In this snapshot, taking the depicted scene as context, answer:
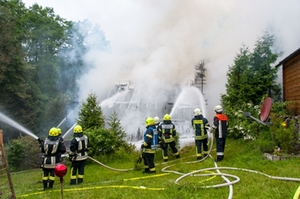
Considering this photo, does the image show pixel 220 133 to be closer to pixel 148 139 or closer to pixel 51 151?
pixel 148 139

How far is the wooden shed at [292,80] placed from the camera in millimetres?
10641

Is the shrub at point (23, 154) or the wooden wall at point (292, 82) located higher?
the wooden wall at point (292, 82)

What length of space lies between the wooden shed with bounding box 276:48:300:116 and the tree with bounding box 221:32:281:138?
50cm

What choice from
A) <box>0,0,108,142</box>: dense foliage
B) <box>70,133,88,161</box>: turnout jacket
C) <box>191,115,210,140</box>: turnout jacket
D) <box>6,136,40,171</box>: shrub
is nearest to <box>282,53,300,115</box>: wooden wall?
<box>191,115,210,140</box>: turnout jacket

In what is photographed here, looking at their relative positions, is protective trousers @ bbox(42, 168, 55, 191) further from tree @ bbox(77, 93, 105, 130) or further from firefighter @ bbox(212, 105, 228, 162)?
tree @ bbox(77, 93, 105, 130)

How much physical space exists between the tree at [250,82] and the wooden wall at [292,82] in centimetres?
48

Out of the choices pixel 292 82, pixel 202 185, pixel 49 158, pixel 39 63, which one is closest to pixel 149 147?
pixel 202 185

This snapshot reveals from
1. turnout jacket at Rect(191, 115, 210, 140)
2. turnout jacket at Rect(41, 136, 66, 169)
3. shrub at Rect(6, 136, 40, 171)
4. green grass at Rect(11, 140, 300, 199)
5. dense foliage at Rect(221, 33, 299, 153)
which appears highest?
dense foliage at Rect(221, 33, 299, 153)

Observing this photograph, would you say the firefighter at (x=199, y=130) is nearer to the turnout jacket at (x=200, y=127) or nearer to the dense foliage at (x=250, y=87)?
the turnout jacket at (x=200, y=127)

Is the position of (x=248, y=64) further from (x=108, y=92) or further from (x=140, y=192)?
(x=108, y=92)

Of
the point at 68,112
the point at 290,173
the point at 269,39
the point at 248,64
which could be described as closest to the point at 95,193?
the point at 290,173

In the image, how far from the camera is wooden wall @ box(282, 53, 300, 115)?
1067 cm

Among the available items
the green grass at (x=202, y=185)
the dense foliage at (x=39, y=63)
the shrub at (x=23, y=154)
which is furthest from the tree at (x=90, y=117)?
the dense foliage at (x=39, y=63)

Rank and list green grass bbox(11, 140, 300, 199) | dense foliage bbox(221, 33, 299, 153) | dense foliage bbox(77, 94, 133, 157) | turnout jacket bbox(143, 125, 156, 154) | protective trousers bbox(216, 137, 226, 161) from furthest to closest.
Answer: dense foliage bbox(221, 33, 299, 153)
dense foliage bbox(77, 94, 133, 157)
protective trousers bbox(216, 137, 226, 161)
turnout jacket bbox(143, 125, 156, 154)
green grass bbox(11, 140, 300, 199)
